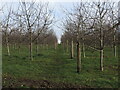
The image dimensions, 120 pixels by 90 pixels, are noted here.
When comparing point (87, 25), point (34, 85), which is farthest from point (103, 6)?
point (34, 85)

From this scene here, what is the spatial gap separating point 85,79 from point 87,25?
11.2 feet

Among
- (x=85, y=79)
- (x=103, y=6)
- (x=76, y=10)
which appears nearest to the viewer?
(x=85, y=79)

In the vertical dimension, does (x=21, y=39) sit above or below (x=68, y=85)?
above

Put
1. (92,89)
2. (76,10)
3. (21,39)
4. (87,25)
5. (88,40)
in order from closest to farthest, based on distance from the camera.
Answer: (92,89)
(88,40)
(87,25)
(76,10)
(21,39)

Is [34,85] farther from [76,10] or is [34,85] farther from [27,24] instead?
[27,24]

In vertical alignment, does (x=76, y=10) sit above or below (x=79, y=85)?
above

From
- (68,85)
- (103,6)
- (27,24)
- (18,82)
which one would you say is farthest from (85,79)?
(27,24)

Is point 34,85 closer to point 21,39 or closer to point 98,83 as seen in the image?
point 98,83

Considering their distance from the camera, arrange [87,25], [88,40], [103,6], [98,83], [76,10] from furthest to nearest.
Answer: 1. [76,10]
2. [103,6]
3. [87,25]
4. [88,40]
5. [98,83]

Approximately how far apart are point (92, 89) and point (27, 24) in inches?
391

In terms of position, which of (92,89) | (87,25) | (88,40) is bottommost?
(92,89)

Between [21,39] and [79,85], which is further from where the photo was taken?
[21,39]

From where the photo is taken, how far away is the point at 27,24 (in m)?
16.0

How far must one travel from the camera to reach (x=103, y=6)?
11.8 meters
